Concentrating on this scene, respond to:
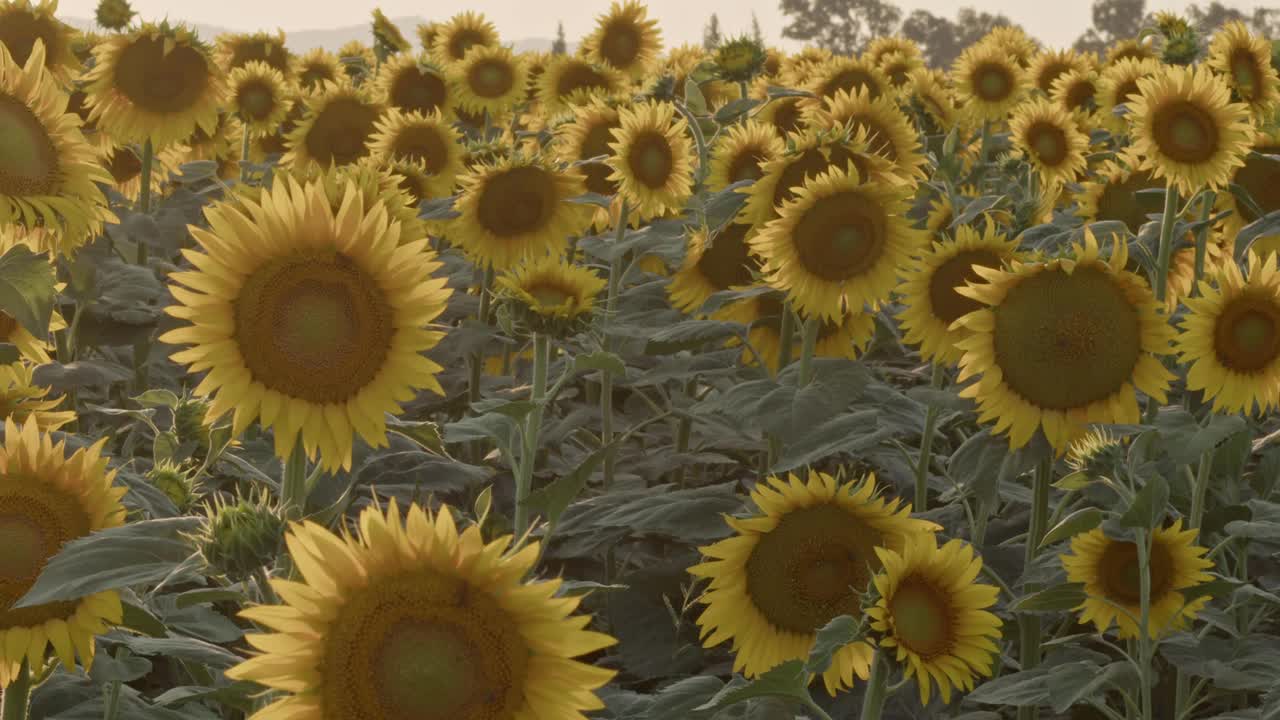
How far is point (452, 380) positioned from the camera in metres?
4.80

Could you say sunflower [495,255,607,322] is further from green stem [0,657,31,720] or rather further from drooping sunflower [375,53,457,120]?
drooping sunflower [375,53,457,120]

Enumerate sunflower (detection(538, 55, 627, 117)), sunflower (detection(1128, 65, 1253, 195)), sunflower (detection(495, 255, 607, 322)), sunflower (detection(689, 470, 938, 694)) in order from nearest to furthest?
sunflower (detection(689, 470, 938, 694)), sunflower (detection(495, 255, 607, 322)), sunflower (detection(1128, 65, 1253, 195)), sunflower (detection(538, 55, 627, 117))

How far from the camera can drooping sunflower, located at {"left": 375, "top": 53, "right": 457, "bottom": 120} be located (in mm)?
6945

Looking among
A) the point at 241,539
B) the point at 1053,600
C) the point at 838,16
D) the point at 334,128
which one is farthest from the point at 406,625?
the point at 838,16

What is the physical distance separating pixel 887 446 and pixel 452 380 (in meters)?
1.75

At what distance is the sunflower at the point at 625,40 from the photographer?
7.64m

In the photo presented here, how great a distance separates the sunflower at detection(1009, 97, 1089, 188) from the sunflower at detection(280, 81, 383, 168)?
3008 mm

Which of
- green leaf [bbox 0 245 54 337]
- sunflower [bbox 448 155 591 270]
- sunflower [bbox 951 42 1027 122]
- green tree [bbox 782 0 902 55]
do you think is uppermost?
green tree [bbox 782 0 902 55]

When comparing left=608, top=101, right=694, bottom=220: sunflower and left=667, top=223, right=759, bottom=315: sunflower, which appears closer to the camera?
left=667, top=223, right=759, bottom=315: sunflower

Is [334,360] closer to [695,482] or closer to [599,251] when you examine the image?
[599,251]

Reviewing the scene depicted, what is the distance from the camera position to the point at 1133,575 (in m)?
2.93

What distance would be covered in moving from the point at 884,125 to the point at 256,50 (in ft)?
17.7

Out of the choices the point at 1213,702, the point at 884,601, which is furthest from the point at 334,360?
the point at 1213,702

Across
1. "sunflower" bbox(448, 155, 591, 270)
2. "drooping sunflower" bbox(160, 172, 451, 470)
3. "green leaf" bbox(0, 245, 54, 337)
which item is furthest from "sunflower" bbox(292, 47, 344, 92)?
"drooping sunflower" bbox(160, 172, 451, 470)
